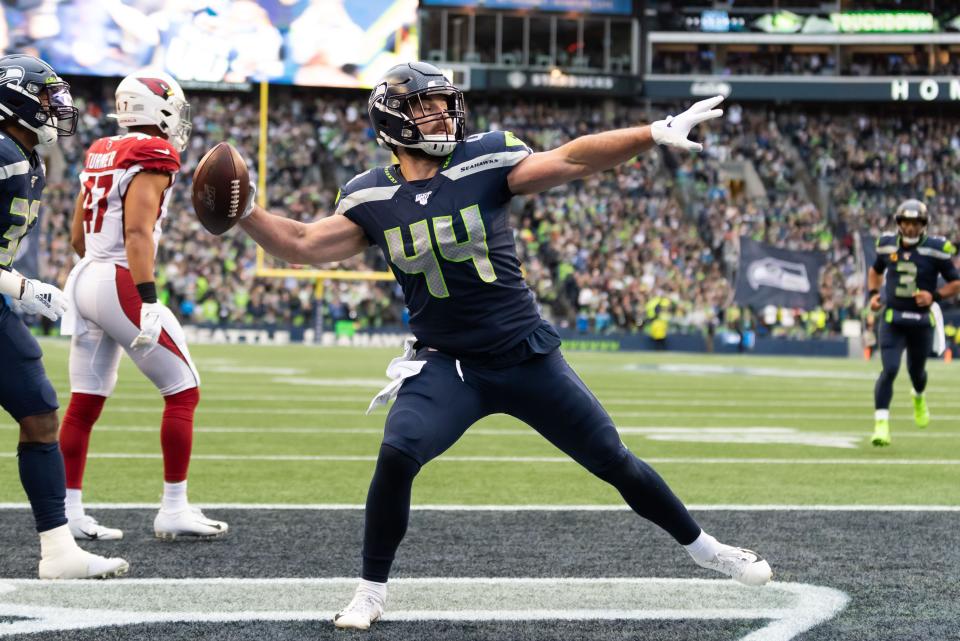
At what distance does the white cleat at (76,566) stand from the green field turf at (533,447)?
179 cm

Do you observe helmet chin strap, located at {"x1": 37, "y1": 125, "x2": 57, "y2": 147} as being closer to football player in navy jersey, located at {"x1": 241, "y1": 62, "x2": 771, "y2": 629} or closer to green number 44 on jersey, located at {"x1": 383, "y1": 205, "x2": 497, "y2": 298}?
football player in navy jersey, located at {"x1": 241, "y1": 62, "x2": 771, "y2": 629}

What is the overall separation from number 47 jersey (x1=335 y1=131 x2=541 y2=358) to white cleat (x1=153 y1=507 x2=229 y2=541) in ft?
5.05

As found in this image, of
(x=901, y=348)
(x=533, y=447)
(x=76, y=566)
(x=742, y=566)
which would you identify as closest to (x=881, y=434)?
(x=901, y=348)

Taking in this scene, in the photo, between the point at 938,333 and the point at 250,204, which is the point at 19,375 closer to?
the point at 250,204

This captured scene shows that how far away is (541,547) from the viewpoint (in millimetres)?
A: 4809

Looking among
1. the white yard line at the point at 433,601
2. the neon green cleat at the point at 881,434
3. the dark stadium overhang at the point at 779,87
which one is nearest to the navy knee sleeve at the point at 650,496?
the white yard line at the point at 433,601

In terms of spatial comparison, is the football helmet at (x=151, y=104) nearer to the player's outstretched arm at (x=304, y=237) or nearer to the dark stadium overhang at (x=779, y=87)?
the player's outstretched arm at (x=304, y=237)

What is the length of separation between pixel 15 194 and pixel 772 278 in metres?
21.6

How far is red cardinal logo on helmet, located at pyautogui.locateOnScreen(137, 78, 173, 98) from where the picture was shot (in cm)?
517

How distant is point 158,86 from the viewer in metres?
5.18

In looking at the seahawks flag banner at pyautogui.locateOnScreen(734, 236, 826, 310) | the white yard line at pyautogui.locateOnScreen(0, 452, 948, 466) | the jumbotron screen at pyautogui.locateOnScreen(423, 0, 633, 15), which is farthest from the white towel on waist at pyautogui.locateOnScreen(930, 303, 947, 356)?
the jumbotron screen at pyautogui.locateOnScreen(423, 0, 633, 15)

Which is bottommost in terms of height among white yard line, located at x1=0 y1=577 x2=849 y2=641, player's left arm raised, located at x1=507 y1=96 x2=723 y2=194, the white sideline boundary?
the white sideline boundary

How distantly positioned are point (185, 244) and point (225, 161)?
25181mm

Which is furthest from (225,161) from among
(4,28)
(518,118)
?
A: (518,118)
